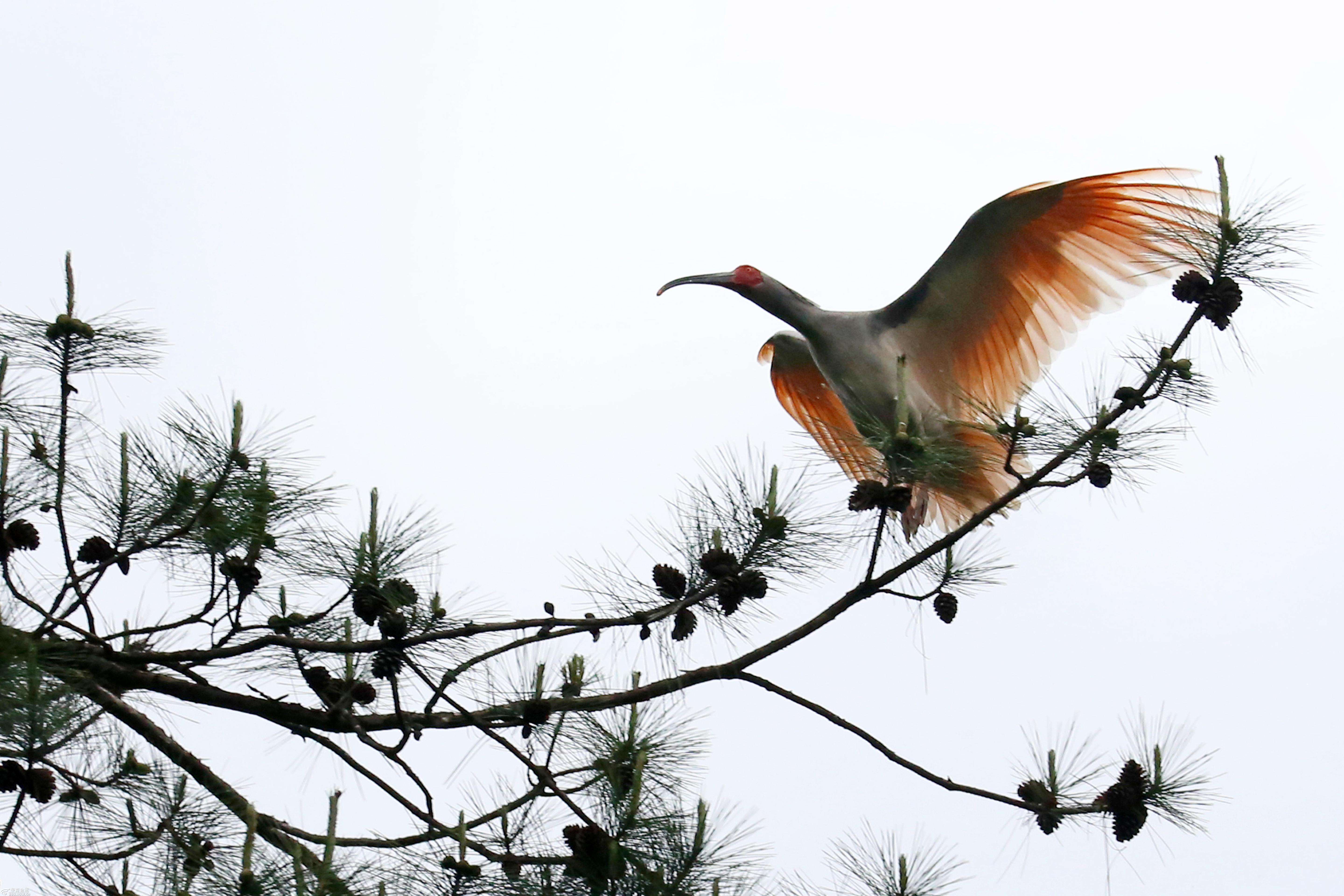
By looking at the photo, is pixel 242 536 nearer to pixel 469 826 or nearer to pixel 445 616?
pixel 445 616

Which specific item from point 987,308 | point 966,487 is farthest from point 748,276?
A: point 966,487

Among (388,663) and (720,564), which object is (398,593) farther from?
(720,564)

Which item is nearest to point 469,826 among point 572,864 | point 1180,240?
point 572,864

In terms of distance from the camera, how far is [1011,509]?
122 inches

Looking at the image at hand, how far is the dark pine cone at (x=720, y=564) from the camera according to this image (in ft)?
6.40

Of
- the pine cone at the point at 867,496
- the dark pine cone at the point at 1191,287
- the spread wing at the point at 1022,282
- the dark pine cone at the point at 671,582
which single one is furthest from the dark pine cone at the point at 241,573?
the spread wing at the point at 1022,282

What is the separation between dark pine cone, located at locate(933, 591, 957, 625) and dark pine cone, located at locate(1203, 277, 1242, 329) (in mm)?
638

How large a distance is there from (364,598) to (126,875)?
0.57m

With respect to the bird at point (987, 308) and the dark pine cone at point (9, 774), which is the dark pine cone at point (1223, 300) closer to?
the bird at point (987, 308)

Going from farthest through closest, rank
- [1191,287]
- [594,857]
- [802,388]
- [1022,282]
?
[802,388], [1022,282], [1191,287], [594,857]

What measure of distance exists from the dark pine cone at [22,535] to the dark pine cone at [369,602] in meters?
0.51

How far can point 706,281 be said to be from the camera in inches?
141

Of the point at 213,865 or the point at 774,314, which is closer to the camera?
the point at 213,865

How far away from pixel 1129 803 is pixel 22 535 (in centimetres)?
177
